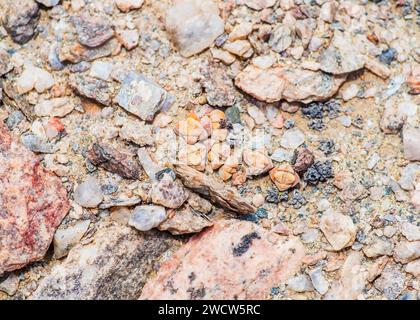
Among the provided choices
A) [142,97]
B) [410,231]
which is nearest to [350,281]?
[410,231]

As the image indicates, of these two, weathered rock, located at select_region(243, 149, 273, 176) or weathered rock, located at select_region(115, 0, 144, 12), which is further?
weathered rock, located at select_region(115, 0, 144, 12)

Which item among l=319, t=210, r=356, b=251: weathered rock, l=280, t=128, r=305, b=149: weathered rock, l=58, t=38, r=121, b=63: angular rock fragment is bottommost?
l=319, t=210, r=356, b=251: weathered rock

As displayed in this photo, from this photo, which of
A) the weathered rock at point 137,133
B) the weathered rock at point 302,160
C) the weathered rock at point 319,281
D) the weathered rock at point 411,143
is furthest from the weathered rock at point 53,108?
the weathered rock at point 411,143

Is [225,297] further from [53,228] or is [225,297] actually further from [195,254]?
[53,228]

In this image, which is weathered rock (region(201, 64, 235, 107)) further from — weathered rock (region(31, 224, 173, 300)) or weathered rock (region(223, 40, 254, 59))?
weathered rock (region(31, 224, 173, 300))

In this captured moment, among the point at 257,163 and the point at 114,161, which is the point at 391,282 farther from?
the point at 114,161

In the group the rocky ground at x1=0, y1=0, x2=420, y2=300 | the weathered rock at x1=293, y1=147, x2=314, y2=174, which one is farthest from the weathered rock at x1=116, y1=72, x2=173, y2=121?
the weathered rock at x1=293, y1=147, x2=314, y2=174

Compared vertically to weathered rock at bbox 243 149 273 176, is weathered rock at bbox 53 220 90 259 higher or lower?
higher
